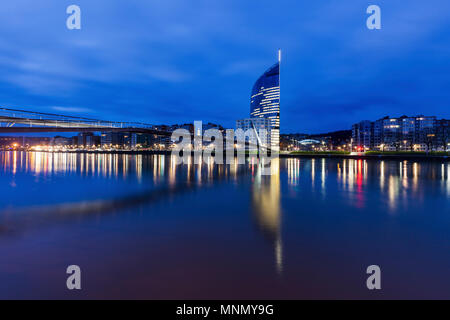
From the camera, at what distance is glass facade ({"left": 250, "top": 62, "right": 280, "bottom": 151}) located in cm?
11206

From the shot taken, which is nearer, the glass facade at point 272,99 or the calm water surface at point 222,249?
the calm water surface at point 222,249

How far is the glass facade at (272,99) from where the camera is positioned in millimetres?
112062

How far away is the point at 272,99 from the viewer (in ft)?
372

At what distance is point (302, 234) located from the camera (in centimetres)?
556

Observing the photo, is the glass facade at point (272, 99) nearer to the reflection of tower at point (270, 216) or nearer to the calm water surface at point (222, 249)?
the reflection of tower at point (270, 216)

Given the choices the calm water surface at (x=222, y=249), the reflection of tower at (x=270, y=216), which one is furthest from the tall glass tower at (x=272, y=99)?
the calm water surface at (x=222, y=249)

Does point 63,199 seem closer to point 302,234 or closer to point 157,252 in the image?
point 157,252

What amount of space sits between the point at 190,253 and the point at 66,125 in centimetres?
1608

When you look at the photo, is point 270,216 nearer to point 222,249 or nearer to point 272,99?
point 222,249

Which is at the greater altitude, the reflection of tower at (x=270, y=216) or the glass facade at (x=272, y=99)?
the glass facade at (x=272, y=99)

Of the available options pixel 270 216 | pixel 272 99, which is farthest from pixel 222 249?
pixel 272 99

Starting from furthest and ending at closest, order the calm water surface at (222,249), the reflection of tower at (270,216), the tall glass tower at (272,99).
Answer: the tall glass tower at (272,99)
the reflection of tower at (270,216)
the calm water surface at (222,249)
